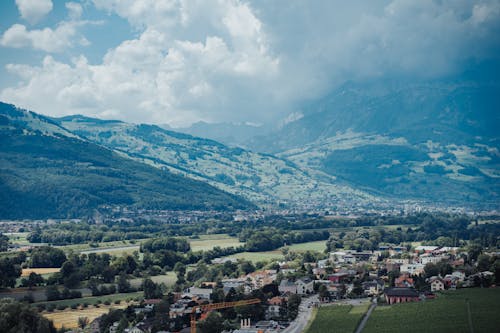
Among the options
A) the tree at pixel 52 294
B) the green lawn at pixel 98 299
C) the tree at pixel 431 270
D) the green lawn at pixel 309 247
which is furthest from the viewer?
the green lawn at pixel 309 247

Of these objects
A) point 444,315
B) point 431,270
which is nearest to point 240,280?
point 431,270

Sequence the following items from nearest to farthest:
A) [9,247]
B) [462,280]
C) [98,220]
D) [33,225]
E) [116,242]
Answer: [462,280] → [9,247] → [116,242] → [33,225] → [98,220]

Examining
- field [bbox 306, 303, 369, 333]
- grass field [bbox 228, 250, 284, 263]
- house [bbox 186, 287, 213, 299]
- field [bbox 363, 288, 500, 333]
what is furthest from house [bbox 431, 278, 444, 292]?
grass field [bbox 228, 250, 284, 263]

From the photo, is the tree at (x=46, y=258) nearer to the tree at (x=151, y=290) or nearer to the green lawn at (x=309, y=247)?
the tree at (x=151, y=290)

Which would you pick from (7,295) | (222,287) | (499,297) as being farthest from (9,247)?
(499,297)

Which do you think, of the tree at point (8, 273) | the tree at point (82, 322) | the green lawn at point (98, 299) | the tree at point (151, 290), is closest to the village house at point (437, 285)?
the tree at point (151, 290)

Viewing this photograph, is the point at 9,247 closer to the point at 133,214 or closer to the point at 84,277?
the point at 84,277
